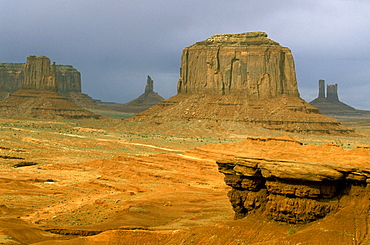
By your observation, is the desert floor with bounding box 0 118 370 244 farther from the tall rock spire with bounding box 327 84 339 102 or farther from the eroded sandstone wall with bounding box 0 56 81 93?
the tall rock spire with bounding box 327 84 339 102

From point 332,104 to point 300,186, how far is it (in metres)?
189

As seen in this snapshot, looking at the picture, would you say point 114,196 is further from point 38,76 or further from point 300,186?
point 38,76

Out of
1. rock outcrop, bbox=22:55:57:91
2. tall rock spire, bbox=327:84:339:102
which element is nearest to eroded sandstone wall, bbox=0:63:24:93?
rock outcrop, bbox=22:55:57:91

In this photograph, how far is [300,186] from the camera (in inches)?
473

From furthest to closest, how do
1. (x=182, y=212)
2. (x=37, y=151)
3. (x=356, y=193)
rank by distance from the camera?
(x=37, y=151) < (x=182, y=212) < (x=356, y=193)

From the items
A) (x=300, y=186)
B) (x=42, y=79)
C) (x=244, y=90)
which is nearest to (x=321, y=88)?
(x=244, y=90)

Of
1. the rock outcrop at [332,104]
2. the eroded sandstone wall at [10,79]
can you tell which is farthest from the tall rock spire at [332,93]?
the eroded sandstone wall at [10,79]

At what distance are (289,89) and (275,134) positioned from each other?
18.3m

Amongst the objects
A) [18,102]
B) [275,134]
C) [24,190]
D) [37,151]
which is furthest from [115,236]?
[18,102]

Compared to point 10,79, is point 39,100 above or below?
below

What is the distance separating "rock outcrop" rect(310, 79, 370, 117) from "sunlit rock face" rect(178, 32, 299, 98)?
100543mm

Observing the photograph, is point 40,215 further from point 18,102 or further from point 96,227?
point 18,102

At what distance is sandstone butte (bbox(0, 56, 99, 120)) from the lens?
361ft

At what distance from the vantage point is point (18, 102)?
376ft
